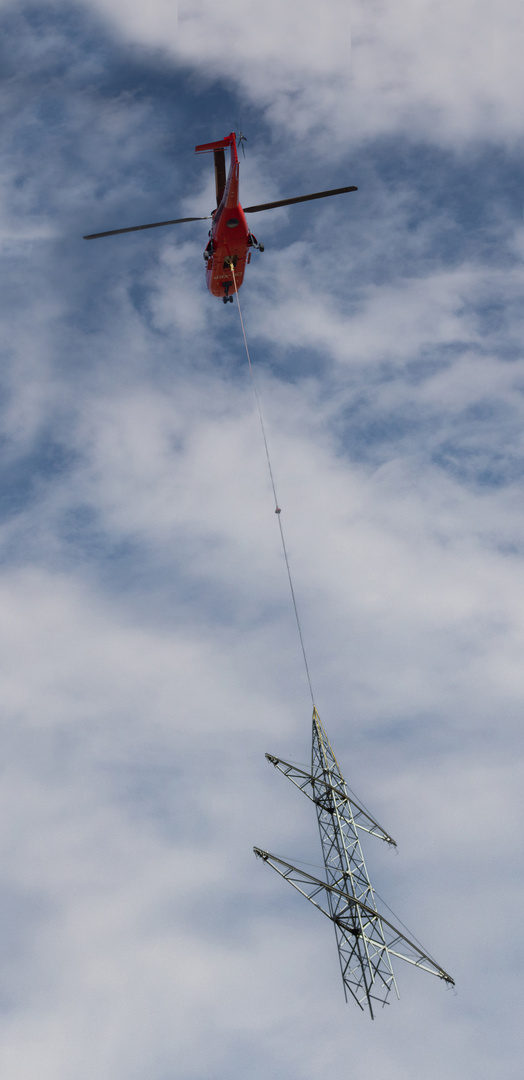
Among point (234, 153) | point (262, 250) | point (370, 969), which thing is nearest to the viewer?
point (370, 969)

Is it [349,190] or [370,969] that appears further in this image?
[349,190]

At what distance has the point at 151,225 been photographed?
53469 mm

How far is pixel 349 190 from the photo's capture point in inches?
2185

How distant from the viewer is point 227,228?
56.0 meters

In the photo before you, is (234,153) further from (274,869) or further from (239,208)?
(274,869)

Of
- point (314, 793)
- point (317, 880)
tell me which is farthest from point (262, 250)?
point (317, 880)

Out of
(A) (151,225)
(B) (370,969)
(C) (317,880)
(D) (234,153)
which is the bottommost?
(B) (370,969)

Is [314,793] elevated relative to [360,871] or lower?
elevated

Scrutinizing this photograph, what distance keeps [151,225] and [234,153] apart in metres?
7.33

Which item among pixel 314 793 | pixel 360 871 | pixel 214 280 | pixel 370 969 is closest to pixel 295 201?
pixel 214 280

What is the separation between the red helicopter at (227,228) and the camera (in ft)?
178

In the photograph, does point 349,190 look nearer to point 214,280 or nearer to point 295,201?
point 295,201

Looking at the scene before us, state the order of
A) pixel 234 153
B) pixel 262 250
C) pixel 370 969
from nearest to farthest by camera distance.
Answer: pixel 370 969
pixel 234 153
pixel 262 250

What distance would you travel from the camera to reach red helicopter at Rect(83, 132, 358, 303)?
54250mm
